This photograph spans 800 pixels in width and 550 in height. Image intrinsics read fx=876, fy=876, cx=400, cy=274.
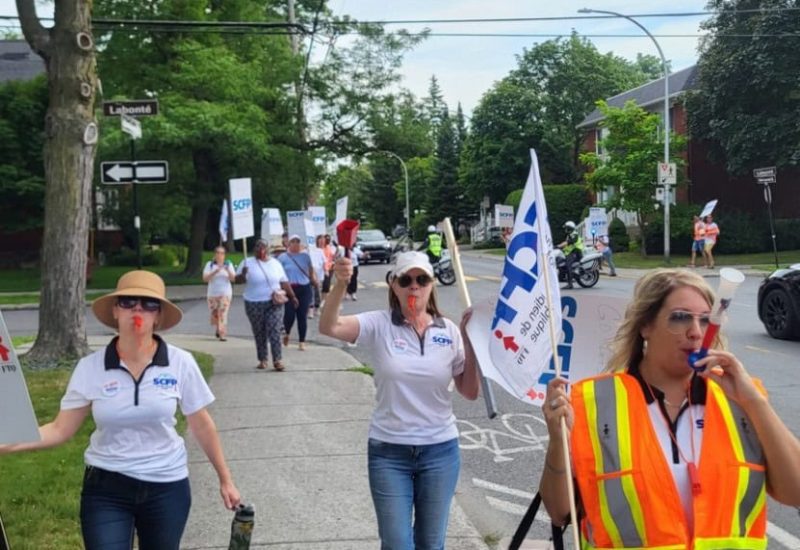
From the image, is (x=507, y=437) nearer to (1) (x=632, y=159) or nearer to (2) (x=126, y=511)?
(2) (x=126, y=511)

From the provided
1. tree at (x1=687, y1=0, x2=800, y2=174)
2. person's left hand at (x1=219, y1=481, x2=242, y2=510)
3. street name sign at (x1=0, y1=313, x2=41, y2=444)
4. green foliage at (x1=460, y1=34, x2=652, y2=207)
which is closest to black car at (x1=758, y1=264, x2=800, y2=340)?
person's left hand at (x1=219, y1=481, x2=242, y2=510)

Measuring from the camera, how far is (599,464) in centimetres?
238

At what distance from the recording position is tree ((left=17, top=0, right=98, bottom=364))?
35.0ft

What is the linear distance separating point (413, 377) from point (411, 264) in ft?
1.71

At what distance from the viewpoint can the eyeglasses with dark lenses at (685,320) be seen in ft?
8.11

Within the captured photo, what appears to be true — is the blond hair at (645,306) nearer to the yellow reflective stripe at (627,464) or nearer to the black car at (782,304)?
the yellow reflective stripe at (627,464)

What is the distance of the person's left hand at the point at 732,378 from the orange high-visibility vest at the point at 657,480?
0.06 meters

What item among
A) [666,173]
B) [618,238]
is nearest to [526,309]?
[666,173]

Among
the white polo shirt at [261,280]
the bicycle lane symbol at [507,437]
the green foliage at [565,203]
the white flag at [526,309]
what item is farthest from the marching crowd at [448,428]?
the green foliage at [565,203]

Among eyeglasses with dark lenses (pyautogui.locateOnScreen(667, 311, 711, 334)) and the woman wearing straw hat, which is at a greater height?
eyeglasses with dark lenses (pyautogui.locateOnScreen(667, 311, 711, 334))

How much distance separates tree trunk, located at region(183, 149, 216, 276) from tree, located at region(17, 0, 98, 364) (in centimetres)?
1785

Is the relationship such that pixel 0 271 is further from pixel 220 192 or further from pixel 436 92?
pixel 436 92

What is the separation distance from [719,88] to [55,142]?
31.9m

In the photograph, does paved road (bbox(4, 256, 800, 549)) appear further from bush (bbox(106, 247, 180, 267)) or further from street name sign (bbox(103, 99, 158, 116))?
bush (bbox(106, 247, 180, 267))
